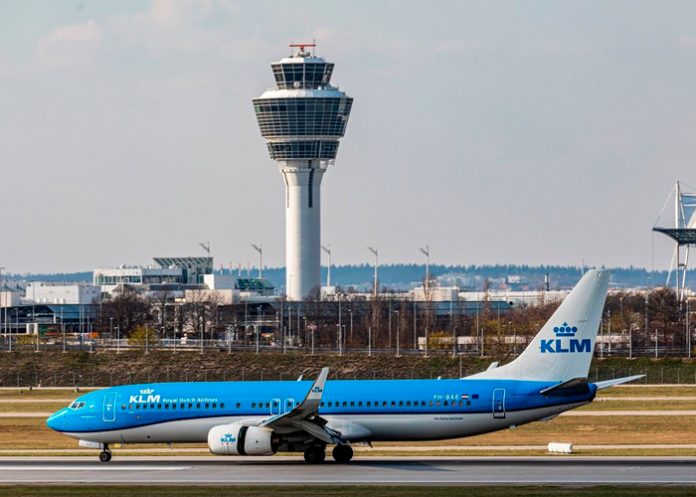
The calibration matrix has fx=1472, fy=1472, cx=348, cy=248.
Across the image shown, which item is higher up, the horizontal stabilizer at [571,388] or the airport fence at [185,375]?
the horizontal stabilizer at [571,388]

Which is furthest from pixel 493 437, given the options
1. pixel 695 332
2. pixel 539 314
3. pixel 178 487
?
pixel 539 314

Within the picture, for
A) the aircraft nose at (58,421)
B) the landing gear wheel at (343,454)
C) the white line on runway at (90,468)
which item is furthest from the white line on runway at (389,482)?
the aircraft nose at (58,421)

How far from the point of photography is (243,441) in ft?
170

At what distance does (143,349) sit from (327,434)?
79325 mm

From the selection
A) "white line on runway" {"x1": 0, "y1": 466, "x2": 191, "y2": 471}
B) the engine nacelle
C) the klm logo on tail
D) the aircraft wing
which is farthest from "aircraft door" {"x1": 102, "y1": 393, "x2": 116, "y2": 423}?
the klm logo on tail

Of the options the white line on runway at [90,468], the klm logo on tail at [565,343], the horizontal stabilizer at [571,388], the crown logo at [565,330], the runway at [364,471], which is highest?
the crown logo at [565,330]

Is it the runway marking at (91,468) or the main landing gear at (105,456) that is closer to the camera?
the runway marking at (91,468)

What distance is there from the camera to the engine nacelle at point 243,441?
51.9 m

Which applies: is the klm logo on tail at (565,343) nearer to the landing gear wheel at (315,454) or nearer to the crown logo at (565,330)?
the crown logo at (565,330)

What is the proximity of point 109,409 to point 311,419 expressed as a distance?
8988mm

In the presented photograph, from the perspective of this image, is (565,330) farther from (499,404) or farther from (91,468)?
(91,468)

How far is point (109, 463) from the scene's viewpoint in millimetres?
55125

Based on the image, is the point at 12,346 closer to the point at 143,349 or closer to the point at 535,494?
the point at 143,349

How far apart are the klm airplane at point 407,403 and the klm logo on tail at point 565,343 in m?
0.04
